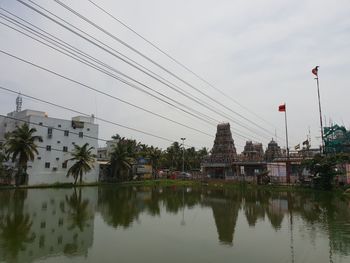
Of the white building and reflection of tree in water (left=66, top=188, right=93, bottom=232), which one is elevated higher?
the white building

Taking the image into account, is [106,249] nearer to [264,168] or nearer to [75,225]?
[75,225]

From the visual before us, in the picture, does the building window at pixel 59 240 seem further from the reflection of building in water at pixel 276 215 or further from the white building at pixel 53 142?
the white building at pixel 53 142

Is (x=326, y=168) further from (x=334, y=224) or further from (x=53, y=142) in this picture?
(x=53, y=142)

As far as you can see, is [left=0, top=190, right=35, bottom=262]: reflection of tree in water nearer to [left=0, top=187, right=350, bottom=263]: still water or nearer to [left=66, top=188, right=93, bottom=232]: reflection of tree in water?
[left=0, top=187, right=350, bottom=263]: still water

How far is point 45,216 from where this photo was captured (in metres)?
17.8

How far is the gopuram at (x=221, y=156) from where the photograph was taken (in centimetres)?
5931

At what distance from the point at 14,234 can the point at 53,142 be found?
36.6 m

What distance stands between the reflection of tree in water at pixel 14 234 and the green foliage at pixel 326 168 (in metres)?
31.5

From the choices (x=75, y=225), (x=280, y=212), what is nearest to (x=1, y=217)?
(x=75, y=225)

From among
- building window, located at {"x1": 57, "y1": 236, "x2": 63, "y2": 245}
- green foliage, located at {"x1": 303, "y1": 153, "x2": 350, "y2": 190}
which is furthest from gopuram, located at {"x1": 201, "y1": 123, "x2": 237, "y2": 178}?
building window, located at {"x1": 57, "y1": 236, "x2": 63, "y2": 245}

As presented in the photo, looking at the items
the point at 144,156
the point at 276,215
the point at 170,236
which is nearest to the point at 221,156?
the point at 144,156

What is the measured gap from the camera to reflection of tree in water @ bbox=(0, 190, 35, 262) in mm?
10391

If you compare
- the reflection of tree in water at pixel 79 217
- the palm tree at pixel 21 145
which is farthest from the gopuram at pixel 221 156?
the reflection of tree in water at pixel 79 217

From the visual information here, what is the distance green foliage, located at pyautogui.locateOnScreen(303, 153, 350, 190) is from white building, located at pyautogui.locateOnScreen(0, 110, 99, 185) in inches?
1245
